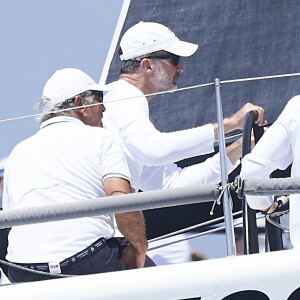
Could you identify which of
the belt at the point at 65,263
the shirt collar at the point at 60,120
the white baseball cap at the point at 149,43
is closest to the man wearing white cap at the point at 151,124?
the white baseball cap at the point at 149,43

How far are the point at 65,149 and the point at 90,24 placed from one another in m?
1.02

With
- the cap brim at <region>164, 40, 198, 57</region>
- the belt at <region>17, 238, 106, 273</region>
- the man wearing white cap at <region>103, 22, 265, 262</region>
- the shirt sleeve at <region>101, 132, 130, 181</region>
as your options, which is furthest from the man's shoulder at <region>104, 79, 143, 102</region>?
the belt at <region>17, 238, 106, 273</region>

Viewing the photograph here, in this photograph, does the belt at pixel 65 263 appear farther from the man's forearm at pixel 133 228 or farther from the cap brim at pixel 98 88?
the cap brim at pixel 98 88

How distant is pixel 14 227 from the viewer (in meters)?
2.76

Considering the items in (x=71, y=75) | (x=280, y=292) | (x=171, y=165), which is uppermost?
(x=71, y=75)

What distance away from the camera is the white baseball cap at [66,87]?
2854mm

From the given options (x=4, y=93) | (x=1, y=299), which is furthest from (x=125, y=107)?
(x=4, y=93)

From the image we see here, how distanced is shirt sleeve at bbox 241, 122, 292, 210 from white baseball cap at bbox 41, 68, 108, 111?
1.25 ft

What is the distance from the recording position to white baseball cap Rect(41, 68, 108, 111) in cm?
285

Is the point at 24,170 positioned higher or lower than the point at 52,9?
lower

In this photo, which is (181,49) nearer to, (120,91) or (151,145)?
(120,91)

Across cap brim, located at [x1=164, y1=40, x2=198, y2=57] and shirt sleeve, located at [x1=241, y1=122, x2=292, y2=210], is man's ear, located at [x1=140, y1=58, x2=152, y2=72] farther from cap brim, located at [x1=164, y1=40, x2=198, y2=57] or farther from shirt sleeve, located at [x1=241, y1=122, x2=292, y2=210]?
shirt sleeve, located at [x1=241, y1=122, x2=292, y2=210]

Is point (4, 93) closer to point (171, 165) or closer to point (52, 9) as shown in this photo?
point (52, 9)

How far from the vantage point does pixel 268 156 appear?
2.61 m
